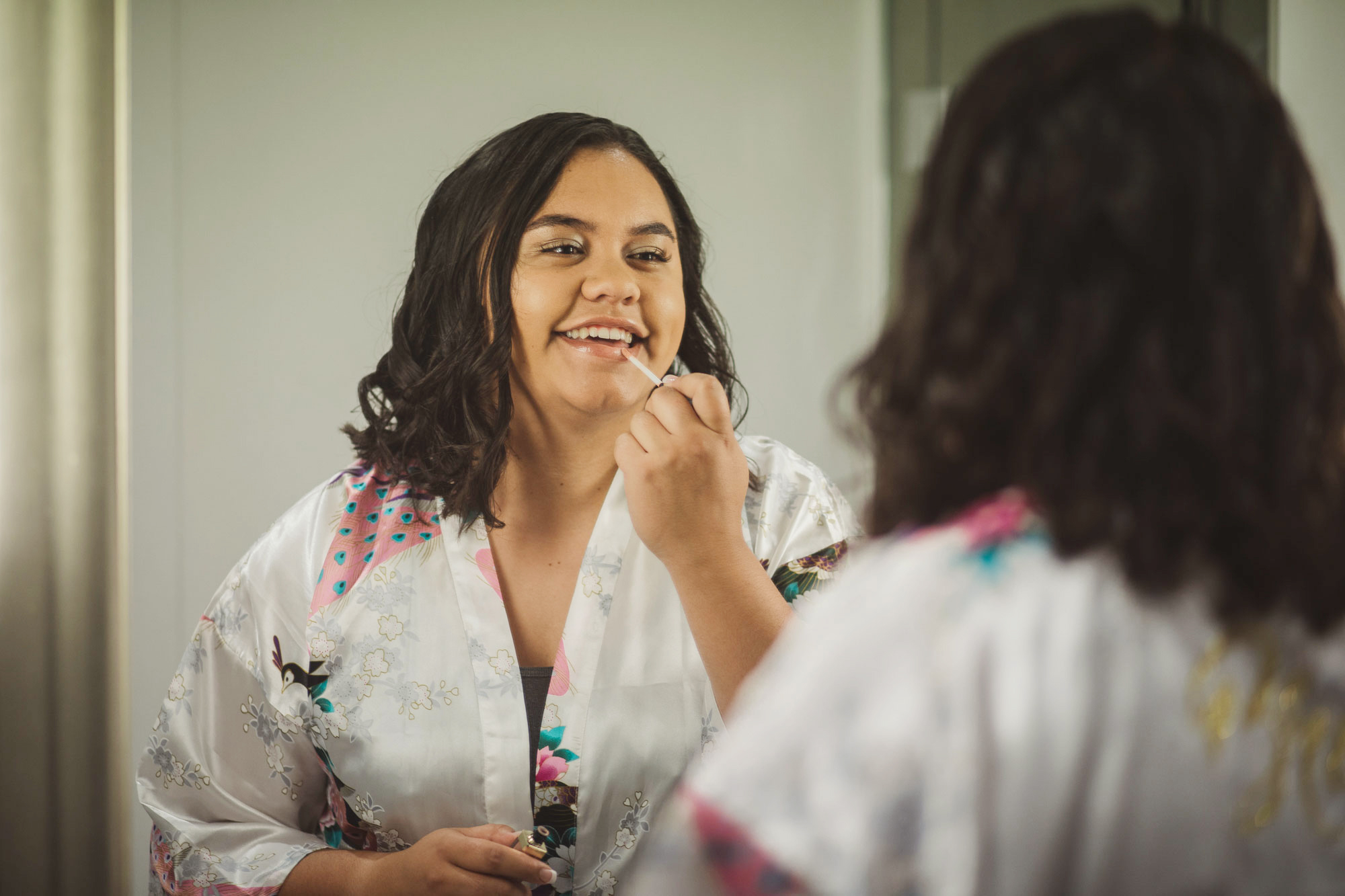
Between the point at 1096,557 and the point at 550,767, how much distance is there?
27.8 inches

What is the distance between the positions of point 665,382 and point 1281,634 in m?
0.68

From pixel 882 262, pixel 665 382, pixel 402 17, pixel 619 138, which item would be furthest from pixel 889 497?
pixel 402 17

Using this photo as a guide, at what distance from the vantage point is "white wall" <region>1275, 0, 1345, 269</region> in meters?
0.93

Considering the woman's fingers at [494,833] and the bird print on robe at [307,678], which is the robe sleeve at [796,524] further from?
the bird print on robe at [307,678]

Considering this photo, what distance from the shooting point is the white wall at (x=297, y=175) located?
1.64 meters

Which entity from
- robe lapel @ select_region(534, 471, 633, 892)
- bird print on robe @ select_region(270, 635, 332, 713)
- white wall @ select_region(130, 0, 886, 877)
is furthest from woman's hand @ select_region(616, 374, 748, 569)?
white wall @ select_region(130, 0, 886, 877)

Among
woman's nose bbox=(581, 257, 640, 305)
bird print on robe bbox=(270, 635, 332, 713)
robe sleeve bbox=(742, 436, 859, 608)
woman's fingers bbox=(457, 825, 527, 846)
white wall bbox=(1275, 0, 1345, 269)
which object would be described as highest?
white wall bbox=(1275, 0, 1345, 269)

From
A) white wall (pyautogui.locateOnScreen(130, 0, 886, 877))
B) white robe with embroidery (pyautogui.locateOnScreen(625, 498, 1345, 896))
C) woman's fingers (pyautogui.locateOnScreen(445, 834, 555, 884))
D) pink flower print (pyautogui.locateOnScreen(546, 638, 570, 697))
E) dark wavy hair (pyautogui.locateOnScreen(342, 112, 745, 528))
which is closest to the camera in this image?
white robe with embroidery (pyautogui.locateOnScreen(625, 498, 1345, 896))

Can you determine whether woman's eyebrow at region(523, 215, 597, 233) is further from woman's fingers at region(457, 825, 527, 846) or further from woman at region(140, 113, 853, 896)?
woman's fingers at region(457, 825, 527, 846)

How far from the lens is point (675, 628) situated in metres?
1.06

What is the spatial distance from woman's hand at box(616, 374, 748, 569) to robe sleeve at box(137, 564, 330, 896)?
401mm

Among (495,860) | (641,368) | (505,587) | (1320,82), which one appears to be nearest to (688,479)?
(641,368)

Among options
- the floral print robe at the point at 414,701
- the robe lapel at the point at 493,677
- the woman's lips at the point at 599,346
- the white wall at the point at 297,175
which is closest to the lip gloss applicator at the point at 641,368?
the woman's lips at the point at 599,346

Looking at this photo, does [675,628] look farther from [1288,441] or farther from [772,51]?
[772,51]
